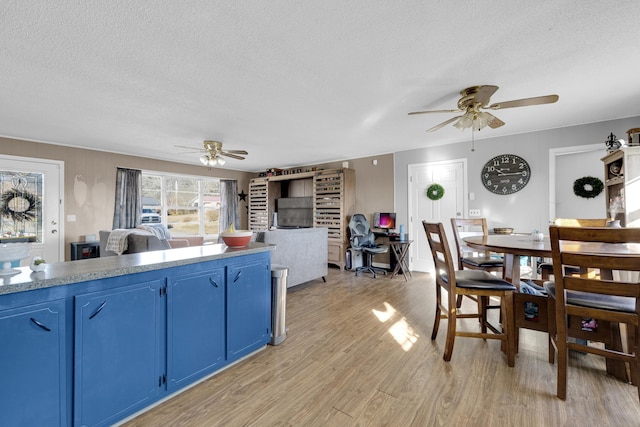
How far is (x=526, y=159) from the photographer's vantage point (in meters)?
4.18

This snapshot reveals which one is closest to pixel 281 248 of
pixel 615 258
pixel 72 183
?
pixel 615 258

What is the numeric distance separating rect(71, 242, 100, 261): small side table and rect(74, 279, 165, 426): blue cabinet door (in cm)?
435

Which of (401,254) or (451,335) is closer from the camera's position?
(451,335)

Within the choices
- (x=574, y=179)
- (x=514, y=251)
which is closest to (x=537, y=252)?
(x=514, y=251)

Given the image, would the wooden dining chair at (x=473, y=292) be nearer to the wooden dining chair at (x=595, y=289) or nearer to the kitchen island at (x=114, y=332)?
the wooden dining chair at (x=595, y=289)

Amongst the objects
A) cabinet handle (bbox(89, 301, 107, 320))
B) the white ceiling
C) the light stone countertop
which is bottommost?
cabinet handle (bbox(89, 301, 107, 320))

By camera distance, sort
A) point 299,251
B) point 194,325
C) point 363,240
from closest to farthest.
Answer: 1. point 194,325
2. point 299,251
3. point 363,240

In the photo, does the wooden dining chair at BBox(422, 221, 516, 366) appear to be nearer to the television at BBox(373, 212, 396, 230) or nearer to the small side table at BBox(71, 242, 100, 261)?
the television at BBox(373, 212, 396, 230)

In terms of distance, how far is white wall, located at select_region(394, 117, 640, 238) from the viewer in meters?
3.72

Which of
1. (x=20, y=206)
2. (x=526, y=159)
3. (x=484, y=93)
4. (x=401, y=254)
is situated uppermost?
(x=484, y=93)

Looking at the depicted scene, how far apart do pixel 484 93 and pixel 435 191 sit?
259cm

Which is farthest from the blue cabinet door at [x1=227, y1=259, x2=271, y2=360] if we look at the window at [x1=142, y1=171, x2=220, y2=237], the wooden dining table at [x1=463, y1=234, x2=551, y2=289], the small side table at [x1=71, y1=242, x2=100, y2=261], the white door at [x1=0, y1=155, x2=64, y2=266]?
the window at [x1=142, y1=171, x2=220, y2=237]

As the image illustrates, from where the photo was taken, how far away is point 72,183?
4.82 meters

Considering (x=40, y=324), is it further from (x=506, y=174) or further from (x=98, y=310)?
(x=506, y=174)
